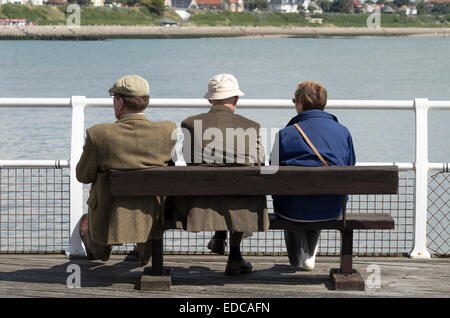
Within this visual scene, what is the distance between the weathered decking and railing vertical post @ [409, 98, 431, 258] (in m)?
0.14

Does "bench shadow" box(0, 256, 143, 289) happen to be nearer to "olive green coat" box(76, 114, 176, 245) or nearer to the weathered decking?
the weathered decking

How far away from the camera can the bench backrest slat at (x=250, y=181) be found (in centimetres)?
432

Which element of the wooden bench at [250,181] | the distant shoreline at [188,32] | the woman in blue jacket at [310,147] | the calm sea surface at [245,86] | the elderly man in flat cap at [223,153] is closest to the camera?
the wooden bench at [250,181]

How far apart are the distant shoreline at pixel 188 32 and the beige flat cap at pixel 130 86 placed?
112915 mm

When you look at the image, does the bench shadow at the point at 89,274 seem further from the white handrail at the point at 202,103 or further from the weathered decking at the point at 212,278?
the white handrail at the point at 202,103

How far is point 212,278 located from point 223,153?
0.95m

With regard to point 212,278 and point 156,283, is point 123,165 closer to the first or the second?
point 156,283

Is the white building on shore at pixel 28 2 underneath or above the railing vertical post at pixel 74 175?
above

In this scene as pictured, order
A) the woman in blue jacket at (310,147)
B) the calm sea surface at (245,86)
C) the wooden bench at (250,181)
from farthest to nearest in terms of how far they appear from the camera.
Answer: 1. the calm sea surface at (245,86)
2. the woman in blue jacket at (310,147)
3. the wooden bench at (250,181)

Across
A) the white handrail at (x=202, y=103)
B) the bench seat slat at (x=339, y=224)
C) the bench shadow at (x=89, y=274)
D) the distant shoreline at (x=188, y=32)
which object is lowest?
the bench shadow at (x=89, y=274)

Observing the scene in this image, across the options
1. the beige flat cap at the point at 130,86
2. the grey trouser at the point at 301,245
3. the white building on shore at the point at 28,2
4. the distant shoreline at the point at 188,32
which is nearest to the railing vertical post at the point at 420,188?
the grey trouser at the point at 301,245

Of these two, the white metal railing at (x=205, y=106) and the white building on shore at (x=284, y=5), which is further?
the white building on shore at (x=284, y=5)
